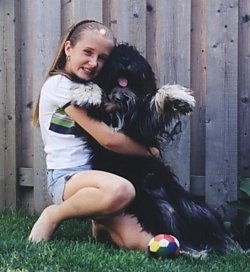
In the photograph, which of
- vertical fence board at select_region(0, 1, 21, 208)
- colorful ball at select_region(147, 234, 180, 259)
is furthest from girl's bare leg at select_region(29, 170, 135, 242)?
vertical fence board at select_region(0, 1, 21, 208)

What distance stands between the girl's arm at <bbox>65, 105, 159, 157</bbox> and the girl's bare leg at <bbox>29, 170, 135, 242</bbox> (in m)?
0.16

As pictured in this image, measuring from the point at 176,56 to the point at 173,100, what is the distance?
856mm

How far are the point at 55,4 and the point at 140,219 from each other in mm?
1673

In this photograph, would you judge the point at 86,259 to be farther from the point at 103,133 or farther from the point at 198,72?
the point at 198,72

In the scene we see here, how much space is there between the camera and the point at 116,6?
14.8 ft

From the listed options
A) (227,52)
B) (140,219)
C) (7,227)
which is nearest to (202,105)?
(227,52)

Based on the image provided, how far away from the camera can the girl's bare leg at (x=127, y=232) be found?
3.63 meters

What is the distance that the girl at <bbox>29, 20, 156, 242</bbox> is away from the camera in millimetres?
3611

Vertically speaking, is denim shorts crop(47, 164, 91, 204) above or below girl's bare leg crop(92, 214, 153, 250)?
above

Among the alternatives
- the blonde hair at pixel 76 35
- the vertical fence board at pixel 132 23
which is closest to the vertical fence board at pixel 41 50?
the vertical fence board at pixel 132 23

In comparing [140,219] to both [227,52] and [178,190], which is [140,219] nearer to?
[178,190]

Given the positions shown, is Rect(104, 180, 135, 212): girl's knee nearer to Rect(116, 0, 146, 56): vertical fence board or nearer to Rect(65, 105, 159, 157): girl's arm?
Rect(65, 105, 159, 157): girl's arm

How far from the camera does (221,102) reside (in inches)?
169

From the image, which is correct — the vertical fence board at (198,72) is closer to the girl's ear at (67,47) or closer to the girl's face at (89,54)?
the girl's face at (89,54)
